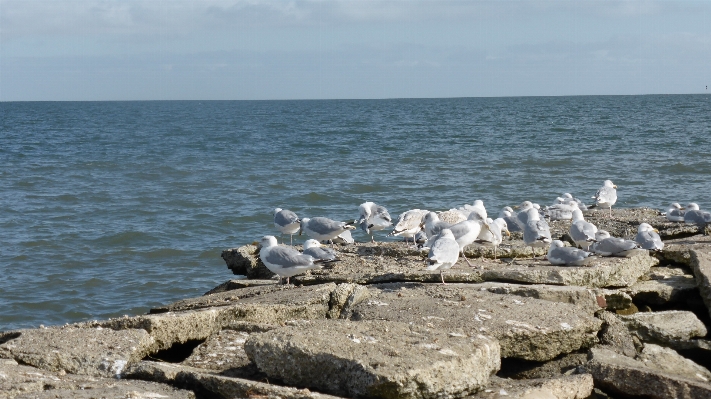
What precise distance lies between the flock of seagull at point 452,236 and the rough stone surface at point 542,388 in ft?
7.13

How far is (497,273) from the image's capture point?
712 cm

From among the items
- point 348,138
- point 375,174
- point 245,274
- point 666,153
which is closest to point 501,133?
point 348,138

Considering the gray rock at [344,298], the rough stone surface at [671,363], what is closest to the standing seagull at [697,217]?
the rough stone surface at [671,363]

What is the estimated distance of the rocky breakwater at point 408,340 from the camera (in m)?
4.57

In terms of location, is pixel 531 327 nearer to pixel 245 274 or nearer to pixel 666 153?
pixel 245 274

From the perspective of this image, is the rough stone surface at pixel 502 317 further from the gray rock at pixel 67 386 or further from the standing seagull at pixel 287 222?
the standing seagull at pixel 287 222

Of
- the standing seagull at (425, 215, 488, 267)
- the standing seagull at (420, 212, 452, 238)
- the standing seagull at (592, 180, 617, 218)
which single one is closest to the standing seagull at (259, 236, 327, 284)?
the standing seagull at (425, 215, 488, 267)

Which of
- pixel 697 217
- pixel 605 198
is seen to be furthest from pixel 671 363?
pixel 605 198

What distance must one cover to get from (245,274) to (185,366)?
4.86m

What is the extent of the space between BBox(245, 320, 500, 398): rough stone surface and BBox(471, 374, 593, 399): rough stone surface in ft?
0.36

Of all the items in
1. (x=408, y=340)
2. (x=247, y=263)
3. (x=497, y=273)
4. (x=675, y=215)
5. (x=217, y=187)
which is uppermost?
(x=408, y=340)

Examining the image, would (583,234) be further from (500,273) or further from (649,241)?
(500,273)

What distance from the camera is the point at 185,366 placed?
16.9 feet

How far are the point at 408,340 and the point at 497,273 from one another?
2.43 metres
